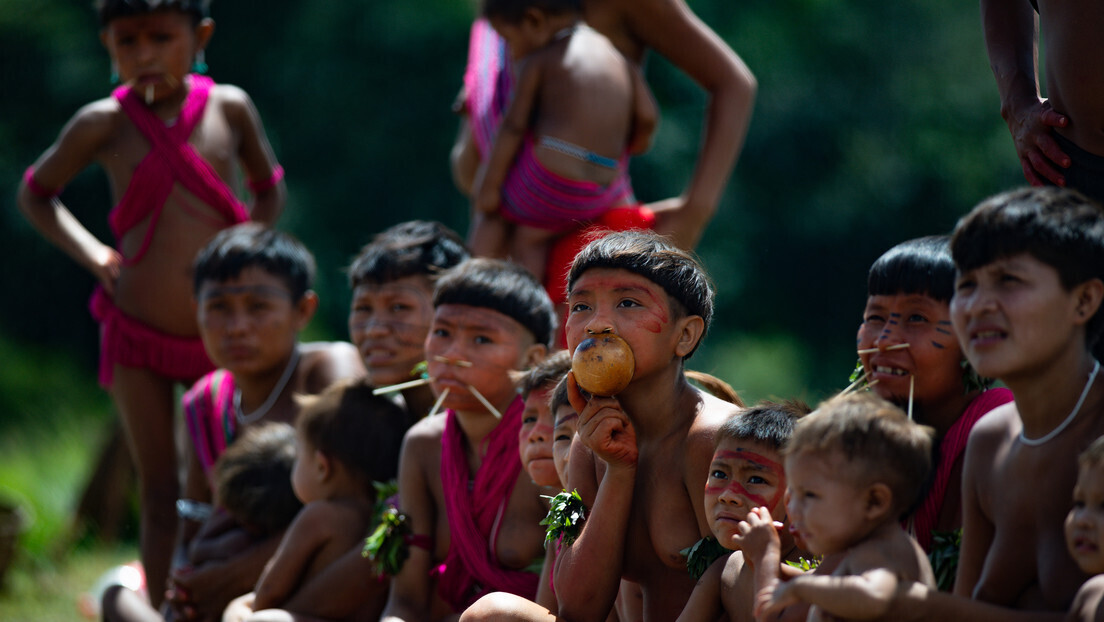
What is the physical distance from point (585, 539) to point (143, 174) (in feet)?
10.0

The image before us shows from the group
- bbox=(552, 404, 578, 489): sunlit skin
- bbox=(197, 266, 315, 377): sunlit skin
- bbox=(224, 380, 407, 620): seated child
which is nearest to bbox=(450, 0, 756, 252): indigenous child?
bbox=(197, 266, 315, 377): sunlit skin

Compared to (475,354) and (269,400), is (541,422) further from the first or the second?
(269,400)

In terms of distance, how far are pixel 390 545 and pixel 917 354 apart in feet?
5.05

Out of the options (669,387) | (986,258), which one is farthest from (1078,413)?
(669,387)

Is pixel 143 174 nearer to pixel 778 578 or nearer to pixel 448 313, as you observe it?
pixel 448 313

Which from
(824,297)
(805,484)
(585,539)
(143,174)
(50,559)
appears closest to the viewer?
(805,484)

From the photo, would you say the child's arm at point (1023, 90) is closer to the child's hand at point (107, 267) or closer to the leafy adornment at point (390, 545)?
the leafy adornment at point (390, 545)

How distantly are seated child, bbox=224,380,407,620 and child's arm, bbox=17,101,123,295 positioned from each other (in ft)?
5.00

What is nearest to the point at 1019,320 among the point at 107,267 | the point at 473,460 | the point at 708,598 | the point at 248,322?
the point at 708,598

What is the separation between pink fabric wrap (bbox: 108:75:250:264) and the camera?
4.98m

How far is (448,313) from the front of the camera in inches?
142

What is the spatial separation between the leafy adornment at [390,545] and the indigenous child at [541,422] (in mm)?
446

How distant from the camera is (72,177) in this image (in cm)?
510

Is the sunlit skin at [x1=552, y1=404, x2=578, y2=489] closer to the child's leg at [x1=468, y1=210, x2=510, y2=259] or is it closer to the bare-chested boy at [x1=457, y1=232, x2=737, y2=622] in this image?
the bare-chested boy at [x1=457, y1=232, x2=737, y2=622]
